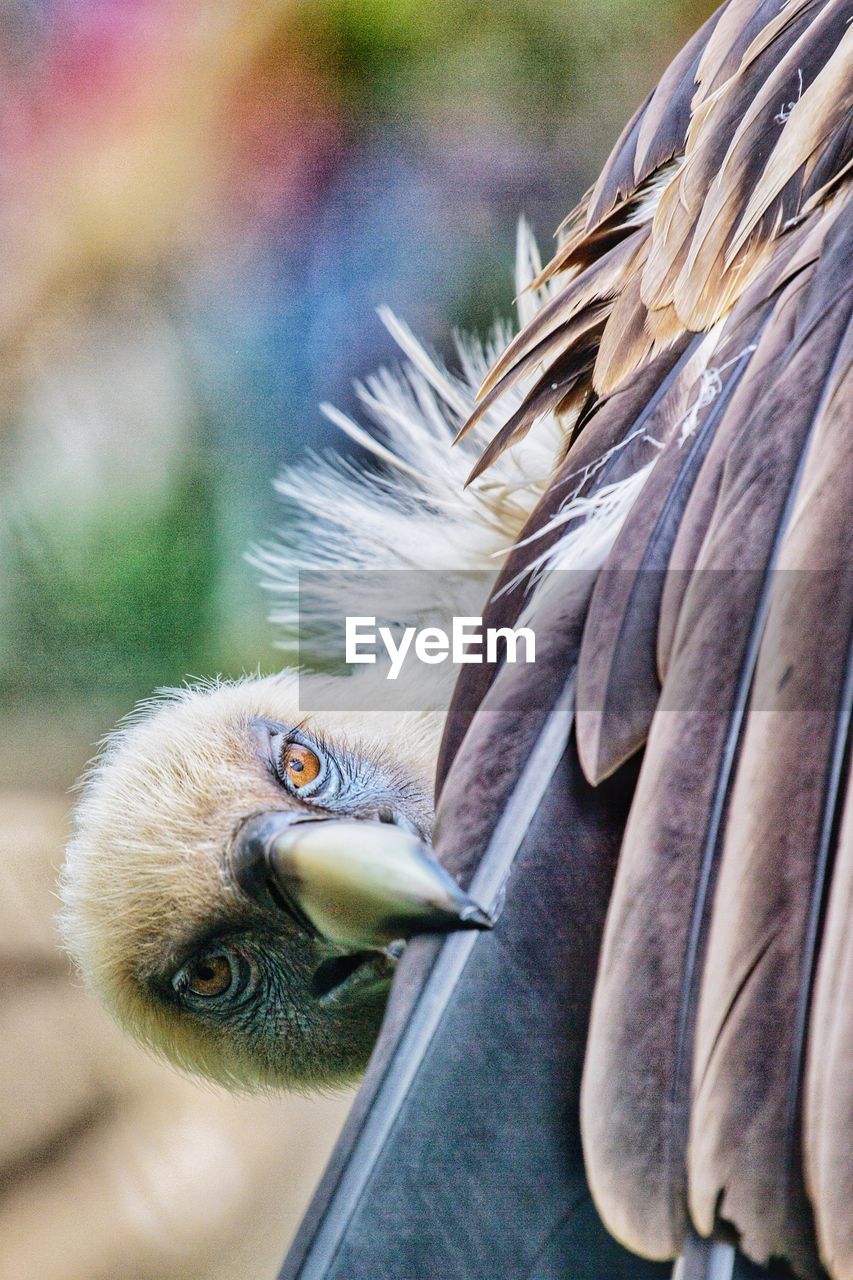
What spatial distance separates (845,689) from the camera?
368 mm

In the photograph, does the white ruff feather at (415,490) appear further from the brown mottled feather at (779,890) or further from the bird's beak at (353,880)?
the brown mottled feather at (779,890)

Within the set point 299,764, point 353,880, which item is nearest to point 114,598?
point 299,764

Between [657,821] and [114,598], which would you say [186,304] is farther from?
[657,821]

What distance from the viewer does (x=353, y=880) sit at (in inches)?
18.3

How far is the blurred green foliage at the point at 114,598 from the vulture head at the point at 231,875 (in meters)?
0.03

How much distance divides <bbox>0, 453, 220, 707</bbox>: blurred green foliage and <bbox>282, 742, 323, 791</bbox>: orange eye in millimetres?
93

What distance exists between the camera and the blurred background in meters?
0.69

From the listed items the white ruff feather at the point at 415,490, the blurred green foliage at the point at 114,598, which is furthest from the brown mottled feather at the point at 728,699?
the blurred green foliage at the point at 114,598

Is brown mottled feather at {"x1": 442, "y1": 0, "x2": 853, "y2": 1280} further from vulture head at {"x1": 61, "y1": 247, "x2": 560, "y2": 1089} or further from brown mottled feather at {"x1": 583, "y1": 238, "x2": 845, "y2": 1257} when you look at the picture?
vulture head at {"x1": 61, "y1": 247, "x2": 560, "y2": 1089}

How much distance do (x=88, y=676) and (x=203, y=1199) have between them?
1.09ft

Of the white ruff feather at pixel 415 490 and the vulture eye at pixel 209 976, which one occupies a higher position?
the white ruff feather at pixel 415 490

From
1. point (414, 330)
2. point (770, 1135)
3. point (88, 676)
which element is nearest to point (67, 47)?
point (414, 330)

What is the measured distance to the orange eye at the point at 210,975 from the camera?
0.62 meters

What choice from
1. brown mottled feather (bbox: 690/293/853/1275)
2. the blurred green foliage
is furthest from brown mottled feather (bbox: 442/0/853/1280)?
the blurred green foliage
